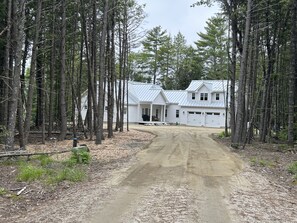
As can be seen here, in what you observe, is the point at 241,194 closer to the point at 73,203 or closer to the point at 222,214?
the point at 222,214

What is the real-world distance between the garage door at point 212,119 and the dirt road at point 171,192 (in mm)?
32641

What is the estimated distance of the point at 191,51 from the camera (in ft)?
195

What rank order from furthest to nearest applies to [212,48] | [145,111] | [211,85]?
[212,48] → [145,111] → [211,85]

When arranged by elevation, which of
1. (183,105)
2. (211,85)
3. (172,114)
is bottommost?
(172,114)

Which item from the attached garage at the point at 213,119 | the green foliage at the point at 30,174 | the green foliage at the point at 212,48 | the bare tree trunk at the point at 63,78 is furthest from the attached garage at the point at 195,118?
the green foliage at the point at 30,174

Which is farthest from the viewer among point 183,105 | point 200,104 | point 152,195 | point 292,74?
point 183,105

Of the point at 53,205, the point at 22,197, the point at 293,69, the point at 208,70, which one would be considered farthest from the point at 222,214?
the point at 208,70

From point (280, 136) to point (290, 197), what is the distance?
52.7 ft

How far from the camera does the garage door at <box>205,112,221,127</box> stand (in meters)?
43.6

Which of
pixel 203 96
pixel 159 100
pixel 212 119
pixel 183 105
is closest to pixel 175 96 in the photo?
pixel 183 105

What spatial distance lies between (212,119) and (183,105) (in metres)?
4.51

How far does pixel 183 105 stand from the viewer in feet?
152

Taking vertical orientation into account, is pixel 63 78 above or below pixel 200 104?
above

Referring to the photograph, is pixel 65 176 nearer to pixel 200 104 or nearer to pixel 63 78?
pixel 63 78
